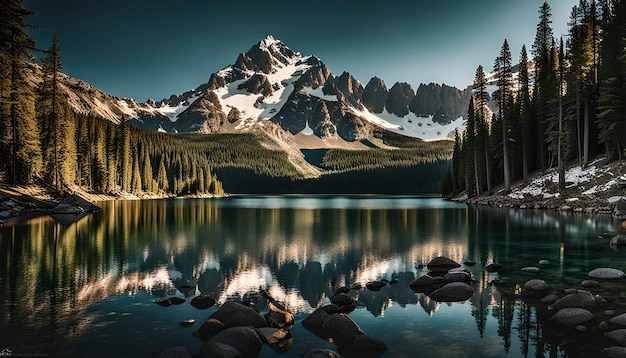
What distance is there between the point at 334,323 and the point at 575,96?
63.2 metres

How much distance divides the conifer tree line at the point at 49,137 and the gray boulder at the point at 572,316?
53.5 metres

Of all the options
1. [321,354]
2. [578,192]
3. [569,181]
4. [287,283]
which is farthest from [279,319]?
[569,181]

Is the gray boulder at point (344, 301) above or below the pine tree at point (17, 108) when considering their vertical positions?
below

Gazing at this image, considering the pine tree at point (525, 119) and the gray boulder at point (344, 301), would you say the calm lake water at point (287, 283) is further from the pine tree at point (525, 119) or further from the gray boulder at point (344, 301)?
the pine tree at point (525, 119)

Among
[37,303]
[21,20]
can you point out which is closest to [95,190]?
[21,20]

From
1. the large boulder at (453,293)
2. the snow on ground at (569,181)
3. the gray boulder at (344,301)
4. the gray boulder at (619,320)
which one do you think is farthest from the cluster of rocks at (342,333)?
the snow on ground at (569,181)

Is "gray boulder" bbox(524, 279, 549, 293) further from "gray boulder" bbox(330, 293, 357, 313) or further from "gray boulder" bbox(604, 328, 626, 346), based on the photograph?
"gray boulder" bbox(330, 293, 357, 313)

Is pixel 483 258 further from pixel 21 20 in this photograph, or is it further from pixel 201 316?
pixel 21 20

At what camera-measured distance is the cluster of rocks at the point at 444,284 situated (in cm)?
1595

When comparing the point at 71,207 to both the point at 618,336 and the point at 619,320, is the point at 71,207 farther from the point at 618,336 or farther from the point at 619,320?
the point at 618,336

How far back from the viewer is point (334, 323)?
12141 millimetres

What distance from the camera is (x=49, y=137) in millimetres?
68812

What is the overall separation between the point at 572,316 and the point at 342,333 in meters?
7.22

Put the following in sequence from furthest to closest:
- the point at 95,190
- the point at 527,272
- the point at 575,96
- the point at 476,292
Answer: the point at 95,190
the point at 575,96
the point at 527,272
the point at 476,292
